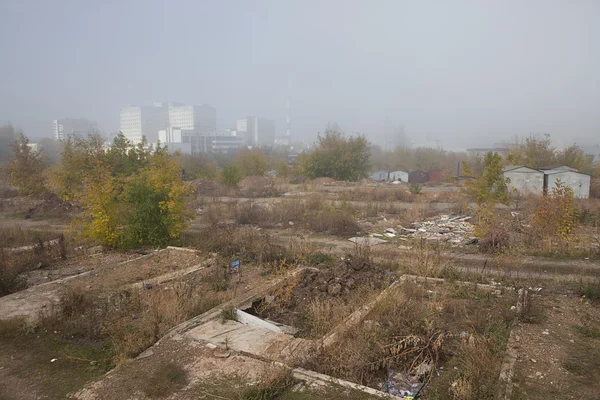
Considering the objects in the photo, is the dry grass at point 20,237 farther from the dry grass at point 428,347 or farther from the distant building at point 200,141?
the distant building at point 200,141

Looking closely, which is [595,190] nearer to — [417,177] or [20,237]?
[417,177]

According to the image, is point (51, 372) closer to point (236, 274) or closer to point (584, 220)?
point (236, 274)

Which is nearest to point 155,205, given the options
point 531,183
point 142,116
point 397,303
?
point 397,303

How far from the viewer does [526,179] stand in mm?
23828

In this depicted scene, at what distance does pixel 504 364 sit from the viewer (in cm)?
496

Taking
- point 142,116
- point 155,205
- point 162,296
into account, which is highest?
point 142,116

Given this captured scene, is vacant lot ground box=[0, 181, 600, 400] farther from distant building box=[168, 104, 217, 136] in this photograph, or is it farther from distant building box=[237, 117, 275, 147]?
distant building box=[237, 117, 275, 147]

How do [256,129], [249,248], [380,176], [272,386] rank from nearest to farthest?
[272,386], [249,248], [380,176], [256,129]

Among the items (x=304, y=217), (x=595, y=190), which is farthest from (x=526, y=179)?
(x=304, y=217)

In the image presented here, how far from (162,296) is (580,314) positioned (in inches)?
263

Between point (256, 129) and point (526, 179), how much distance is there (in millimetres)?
153327

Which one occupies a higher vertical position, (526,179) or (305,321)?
(526,179)

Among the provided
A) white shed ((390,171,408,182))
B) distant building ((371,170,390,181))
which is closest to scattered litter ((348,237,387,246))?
white shed ((390,171,408,182))

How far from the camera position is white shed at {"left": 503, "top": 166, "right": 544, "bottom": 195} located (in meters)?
23.5
